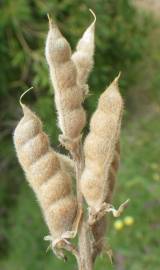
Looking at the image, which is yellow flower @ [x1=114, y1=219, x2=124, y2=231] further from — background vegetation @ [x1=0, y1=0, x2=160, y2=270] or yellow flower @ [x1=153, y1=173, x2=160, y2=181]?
yellow flower @ [x1=153, y1=173, x2=160, y2=181]

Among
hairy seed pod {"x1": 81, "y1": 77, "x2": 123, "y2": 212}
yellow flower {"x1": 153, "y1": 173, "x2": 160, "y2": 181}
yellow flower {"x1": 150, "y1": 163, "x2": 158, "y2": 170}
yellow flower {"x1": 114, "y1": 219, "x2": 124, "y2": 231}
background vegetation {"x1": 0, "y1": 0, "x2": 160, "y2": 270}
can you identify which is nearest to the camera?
hairy seed pod {"x1": 81, "y1": 77, "x2": 123, "y2": 212}

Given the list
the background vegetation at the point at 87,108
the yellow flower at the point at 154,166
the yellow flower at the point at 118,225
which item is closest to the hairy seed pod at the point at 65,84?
the background vegetation at the point at 87,108

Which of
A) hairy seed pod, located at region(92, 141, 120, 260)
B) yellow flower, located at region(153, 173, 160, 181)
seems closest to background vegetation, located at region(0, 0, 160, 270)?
yellow flower, located at region(153, 173, 160, 181)

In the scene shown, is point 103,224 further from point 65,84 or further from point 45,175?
point 65,84

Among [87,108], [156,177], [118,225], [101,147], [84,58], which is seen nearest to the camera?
[101,147]

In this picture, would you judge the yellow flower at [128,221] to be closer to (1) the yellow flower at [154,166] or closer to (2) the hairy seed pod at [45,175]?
(1) the yellow flower at [154,166]

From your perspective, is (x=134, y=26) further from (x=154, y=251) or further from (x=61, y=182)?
(x=61, y=182)

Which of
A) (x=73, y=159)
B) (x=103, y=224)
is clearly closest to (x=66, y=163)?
(x=73, y=159)

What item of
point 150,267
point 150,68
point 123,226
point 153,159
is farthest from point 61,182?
point 150,68
